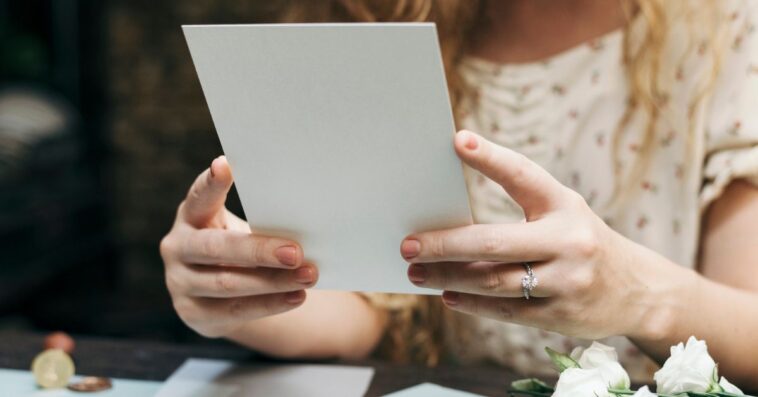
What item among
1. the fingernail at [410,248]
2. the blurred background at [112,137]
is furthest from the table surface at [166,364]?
A: the blurred background at [112,137]

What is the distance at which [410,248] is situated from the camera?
767mm

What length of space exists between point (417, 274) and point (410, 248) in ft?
0.14

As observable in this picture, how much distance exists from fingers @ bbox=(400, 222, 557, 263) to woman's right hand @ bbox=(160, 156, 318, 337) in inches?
5.8

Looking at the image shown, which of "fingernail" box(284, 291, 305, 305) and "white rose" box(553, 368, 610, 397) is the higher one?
"fingernail" box(284, 291, 305, 305)

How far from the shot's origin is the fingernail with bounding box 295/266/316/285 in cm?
85

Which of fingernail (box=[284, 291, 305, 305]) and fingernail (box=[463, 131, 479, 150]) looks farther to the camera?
fingernail (box=[284, 291, 305, 305])

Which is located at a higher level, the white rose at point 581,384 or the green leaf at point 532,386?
the white rose at point 581,384

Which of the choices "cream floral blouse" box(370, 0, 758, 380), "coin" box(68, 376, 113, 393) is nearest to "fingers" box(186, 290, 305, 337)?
"coin" box(68, 376, 113, 393)

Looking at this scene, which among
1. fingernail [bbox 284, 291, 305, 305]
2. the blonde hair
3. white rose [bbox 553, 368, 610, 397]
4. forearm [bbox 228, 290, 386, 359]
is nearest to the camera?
white rose [bbox 553, 368, 610, 397]

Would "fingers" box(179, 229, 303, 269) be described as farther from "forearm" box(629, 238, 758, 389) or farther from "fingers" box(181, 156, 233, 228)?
"forearm" box(629, 238, 758, 389)

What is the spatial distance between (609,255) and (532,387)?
0.44ft

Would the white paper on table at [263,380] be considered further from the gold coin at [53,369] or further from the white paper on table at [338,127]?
the white paper on table at [338,127]

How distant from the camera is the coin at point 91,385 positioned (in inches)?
37.7

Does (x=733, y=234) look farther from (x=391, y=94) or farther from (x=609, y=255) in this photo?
(x=391, y=94)
